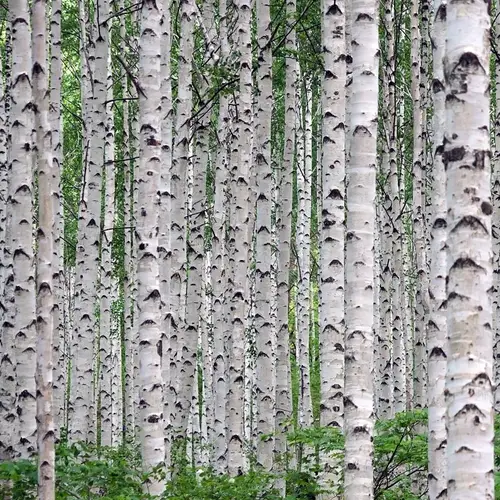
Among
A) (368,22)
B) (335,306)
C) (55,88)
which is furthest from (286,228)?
(368,22)

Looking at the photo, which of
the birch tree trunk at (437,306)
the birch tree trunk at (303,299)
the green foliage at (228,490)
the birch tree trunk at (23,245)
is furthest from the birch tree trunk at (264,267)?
the birch tree trunk at (437,306)

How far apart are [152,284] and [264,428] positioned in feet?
13.3

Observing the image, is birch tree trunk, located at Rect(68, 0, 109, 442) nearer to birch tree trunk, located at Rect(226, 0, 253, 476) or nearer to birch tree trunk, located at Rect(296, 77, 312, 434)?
birch tree trunk, located at Rect(226, 0, 253, 476)

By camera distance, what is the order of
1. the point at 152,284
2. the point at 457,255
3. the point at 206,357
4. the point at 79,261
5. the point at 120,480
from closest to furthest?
1. the point at 457,255
2. the point at 152,284
3. the point at 120,480
4. the point at 79,261
5. the point at 206,357

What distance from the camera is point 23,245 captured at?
730 centimetres

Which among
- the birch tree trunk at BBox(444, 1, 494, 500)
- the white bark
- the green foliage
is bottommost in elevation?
the green foliage

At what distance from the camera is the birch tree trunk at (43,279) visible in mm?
5938

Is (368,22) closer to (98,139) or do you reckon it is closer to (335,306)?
(335,306)

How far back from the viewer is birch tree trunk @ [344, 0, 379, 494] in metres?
5.38

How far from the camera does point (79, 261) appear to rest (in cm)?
1150

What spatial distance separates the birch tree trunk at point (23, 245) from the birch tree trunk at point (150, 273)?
104 cm

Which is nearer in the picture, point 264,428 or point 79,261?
point 264,428

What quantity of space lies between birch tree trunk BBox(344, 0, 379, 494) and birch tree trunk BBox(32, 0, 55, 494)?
6.86ft

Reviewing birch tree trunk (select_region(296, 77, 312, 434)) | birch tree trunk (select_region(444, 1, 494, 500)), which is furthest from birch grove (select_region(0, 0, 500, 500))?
birch tree trunk (select_region(296, 77, 312, 434))
